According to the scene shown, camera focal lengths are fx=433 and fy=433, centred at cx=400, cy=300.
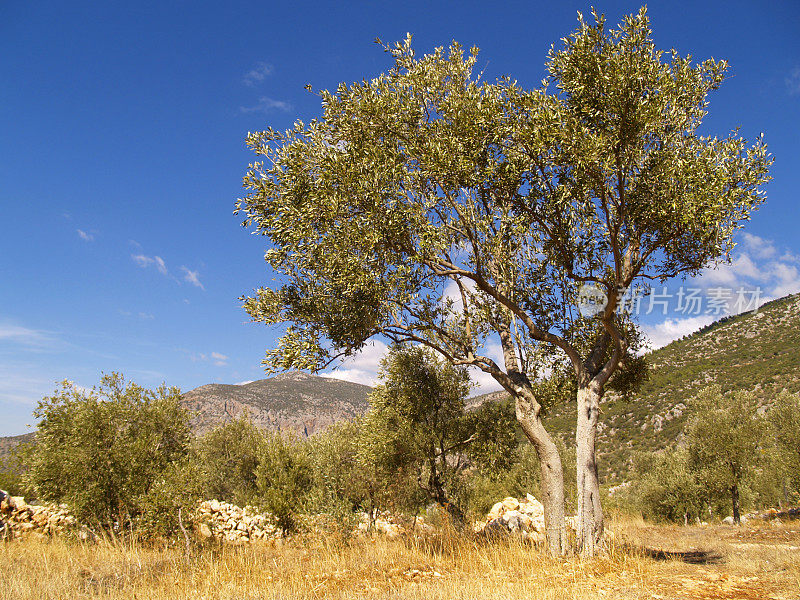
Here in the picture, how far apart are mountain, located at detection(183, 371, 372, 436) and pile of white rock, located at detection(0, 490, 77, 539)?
77.8 meters

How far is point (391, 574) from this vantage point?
10.0 meters

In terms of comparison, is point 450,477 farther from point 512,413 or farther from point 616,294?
point 616,294

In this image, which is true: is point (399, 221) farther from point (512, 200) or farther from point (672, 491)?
point (672, 491)

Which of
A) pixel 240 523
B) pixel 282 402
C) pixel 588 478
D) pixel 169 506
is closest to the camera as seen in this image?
pixel 588 478

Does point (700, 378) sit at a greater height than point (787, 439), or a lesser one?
greater

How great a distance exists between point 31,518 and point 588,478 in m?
27.2

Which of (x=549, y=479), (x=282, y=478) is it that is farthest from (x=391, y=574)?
(x=282, y=478)

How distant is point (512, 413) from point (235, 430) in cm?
2909

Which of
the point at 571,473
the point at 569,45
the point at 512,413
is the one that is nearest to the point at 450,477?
the point at 512,413

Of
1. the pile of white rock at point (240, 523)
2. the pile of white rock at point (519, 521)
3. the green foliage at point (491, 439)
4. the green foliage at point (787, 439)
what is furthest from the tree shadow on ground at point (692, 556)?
the green foliage at point (787, 439)

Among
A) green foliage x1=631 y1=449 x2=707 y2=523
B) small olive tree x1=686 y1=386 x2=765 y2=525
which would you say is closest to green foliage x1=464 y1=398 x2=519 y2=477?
small olive tree x1=686 y1=386 x2=765 y2=525

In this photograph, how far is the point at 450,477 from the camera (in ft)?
63.5

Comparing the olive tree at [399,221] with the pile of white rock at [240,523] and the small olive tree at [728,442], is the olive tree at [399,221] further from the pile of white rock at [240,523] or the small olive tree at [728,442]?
the small olive tree at [728,442]

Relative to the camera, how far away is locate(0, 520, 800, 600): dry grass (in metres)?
8.12
